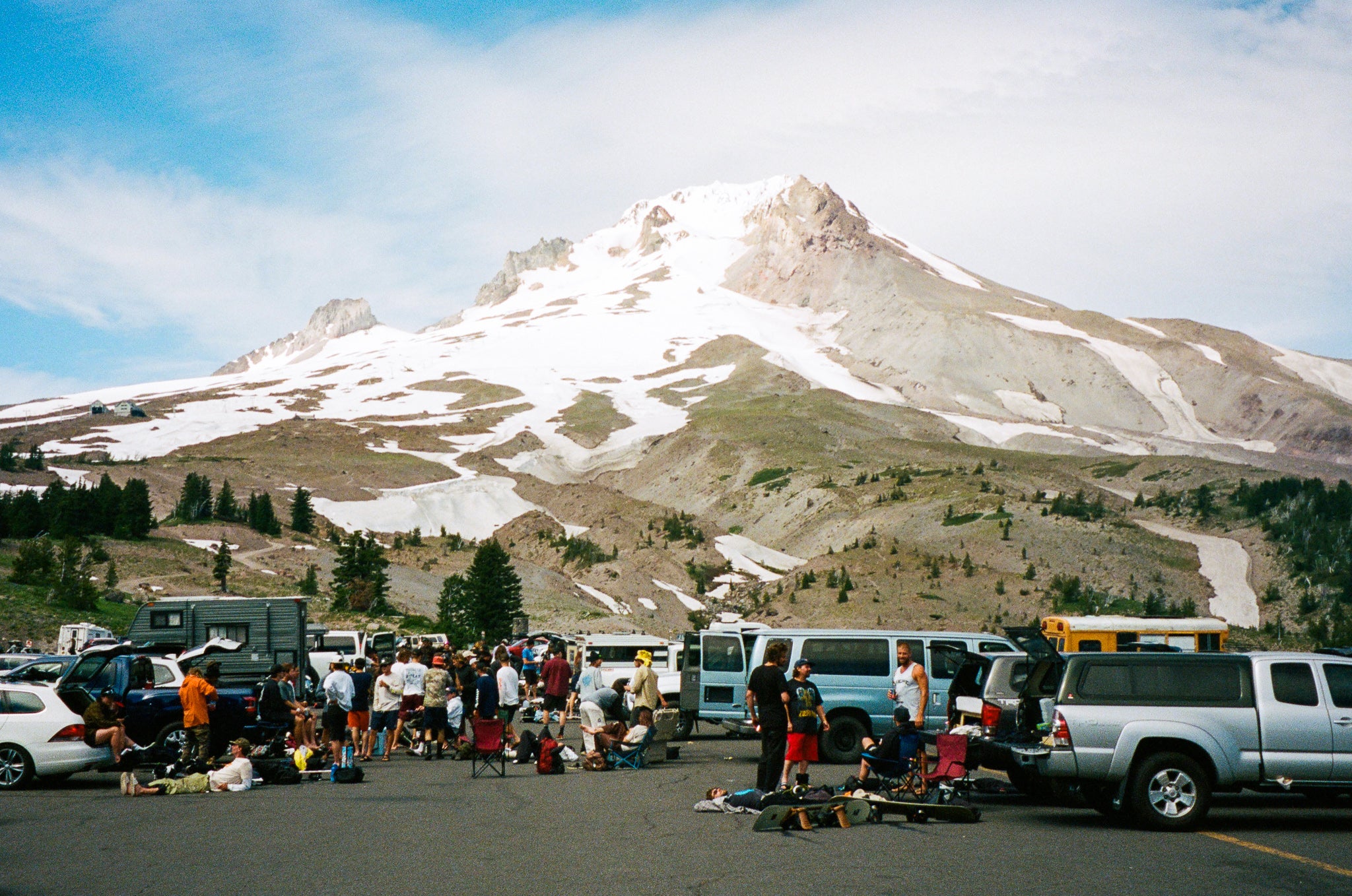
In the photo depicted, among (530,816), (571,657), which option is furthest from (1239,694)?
(571,657)

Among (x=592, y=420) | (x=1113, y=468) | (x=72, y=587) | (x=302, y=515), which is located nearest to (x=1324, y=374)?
(x=1113, y=468)

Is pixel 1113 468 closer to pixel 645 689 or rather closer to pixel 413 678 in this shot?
pixel 645 689

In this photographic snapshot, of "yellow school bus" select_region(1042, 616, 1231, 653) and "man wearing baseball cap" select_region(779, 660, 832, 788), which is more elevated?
"yellow school bus" select_region(1042, 616, 1231, 653)

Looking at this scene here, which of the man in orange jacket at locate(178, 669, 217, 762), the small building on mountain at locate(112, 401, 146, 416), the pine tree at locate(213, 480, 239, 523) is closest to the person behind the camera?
the man in orange jacket at locate(178, 669, 217, 762)

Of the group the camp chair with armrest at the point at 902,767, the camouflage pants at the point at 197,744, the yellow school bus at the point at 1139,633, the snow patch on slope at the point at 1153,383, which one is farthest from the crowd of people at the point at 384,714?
the snow patch on slope at the point at 1153,383

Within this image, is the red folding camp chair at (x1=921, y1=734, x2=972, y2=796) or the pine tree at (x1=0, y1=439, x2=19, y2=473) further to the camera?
the pine tree at (x1=0, y1=439, x2=19, y2=473)

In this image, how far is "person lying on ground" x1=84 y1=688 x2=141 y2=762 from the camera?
53.6 ft

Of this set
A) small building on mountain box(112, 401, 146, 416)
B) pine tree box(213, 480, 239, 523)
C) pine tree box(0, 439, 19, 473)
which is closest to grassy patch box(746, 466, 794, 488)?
pine tree box(213, 480, 239, 523)

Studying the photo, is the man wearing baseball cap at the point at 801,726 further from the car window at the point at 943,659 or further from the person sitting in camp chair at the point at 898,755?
the car window at the point at 943,659

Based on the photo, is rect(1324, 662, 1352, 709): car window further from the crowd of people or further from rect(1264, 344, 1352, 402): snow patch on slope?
Result: rect(1264, 344, 1352, 402): snow patch on slope

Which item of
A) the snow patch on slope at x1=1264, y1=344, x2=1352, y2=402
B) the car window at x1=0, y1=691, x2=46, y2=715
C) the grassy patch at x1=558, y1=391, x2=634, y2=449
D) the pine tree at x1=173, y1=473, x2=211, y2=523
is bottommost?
the car window at x1=0, y1=691, x2=46, y2=715

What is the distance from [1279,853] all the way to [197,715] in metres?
12.8

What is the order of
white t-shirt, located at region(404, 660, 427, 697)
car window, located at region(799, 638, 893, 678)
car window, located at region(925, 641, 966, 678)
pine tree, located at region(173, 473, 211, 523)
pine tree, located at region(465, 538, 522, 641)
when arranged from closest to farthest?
1. car window, located at region(799, 638, 893, 678)
2. car window, located at region(925, 641, 966, 678)
3. white t-shirt, located at region(404, 660, 427, 697)
4. pine tree, located at region(465, 538, 522, 641)
5. pine tree, located at region(173, 473, 211, 523)

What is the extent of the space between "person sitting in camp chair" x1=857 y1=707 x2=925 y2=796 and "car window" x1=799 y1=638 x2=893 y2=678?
16.6 feet
